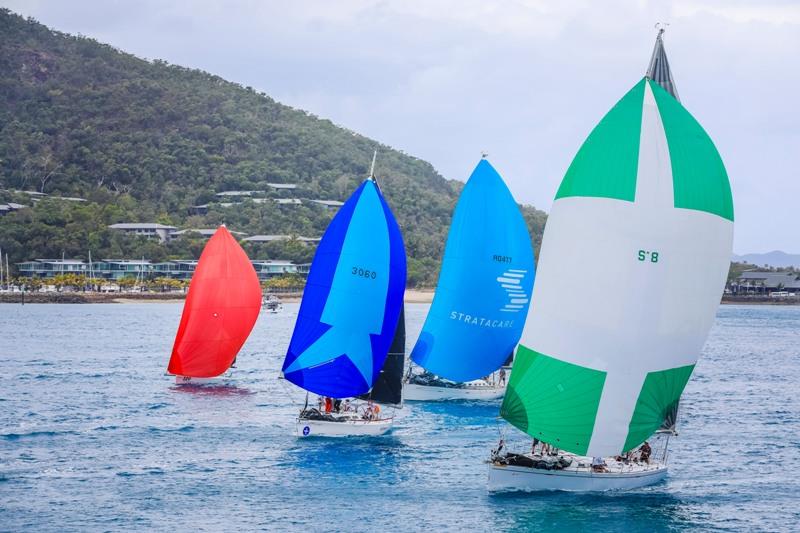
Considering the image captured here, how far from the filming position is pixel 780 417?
49.5 m

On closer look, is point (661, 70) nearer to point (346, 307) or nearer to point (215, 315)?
point (346, 307)

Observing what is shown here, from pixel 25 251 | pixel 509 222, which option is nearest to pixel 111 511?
pixel 509 222

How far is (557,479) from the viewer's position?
98.2 ft

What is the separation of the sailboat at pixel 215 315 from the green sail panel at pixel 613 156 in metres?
26.7

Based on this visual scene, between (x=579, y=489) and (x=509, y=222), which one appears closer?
(x=579, y=489)

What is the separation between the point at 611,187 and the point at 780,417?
83.6 feet

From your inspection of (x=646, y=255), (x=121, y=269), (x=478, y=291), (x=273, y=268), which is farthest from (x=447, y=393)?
(x=121, y=269)

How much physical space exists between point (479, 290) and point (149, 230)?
14335cm

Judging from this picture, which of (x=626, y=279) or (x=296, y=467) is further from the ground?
(x=626, y=279)

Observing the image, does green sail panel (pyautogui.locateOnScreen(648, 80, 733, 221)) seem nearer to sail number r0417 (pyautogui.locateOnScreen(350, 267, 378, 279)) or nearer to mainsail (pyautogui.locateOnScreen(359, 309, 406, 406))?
sail number r0417 (pyautogui.locateOnScreen(350, 267, 378, 279))

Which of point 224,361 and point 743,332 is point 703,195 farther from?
point 743,332

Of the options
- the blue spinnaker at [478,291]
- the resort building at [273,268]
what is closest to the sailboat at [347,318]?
the blue spinnaker at [478,291]

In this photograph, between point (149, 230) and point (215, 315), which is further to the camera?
point (149, 230)

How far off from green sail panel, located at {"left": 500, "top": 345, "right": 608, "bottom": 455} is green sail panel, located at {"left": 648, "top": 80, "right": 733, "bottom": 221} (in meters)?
4.86
